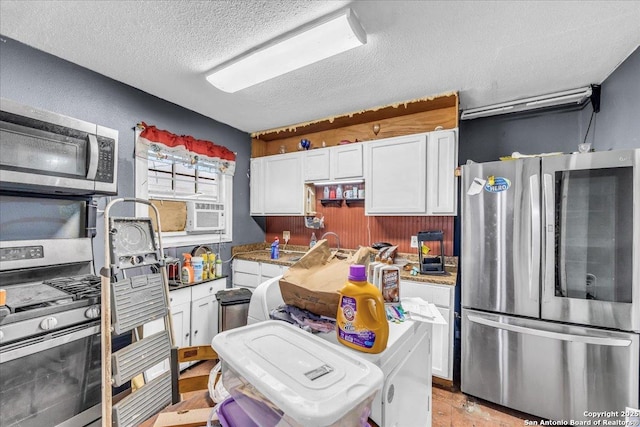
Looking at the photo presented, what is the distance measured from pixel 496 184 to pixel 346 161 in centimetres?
150

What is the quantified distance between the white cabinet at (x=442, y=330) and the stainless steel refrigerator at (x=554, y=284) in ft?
0.35

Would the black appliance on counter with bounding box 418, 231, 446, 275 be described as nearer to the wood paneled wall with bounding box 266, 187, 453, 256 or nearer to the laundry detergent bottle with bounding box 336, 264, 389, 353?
the wood paneled wall with bounding box 266, 187, 453, 256

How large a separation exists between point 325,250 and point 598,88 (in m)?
2.84

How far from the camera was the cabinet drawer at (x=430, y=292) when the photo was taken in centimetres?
230

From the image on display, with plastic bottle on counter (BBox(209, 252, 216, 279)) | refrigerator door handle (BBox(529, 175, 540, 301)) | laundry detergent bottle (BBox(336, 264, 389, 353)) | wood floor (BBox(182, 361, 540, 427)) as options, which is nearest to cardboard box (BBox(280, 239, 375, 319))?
laundry detergent bottle (BBox(336, 264, 389, 353))

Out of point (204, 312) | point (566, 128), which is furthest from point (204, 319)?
point (566, 128)

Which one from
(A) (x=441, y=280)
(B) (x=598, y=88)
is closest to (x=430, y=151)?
(A) (x=441, y=280)

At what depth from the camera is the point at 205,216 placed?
3141 mm

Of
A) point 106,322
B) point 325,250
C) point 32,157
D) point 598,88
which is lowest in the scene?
point 106,322

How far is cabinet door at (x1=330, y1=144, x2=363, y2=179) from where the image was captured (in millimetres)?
3055

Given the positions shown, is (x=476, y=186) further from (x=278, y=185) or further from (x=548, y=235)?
(x=278, y=185)

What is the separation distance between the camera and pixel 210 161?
3.27 m

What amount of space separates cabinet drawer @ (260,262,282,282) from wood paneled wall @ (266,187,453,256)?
690 mm

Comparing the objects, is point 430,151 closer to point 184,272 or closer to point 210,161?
point 210,161
